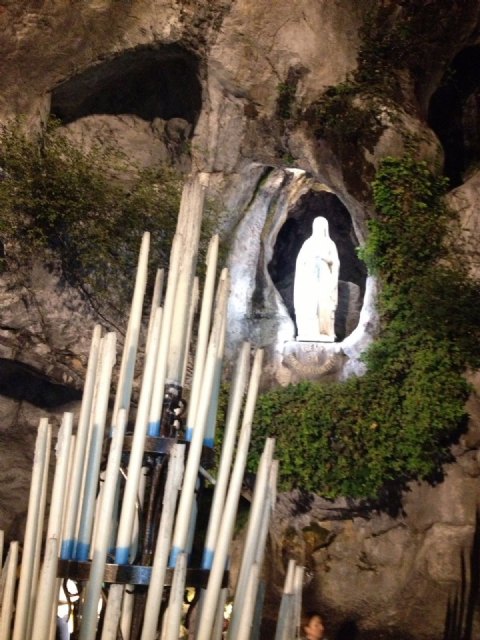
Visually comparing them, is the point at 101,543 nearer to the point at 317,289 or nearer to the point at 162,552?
the point at 162,552

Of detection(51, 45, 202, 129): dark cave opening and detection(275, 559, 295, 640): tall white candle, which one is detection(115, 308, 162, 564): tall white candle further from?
detection(51, 45, 202, 129): dark cave opening

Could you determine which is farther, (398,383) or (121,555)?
(398,383)

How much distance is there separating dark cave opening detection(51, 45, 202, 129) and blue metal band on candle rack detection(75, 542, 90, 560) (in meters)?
8.09

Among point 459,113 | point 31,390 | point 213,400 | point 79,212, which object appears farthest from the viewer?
point 459,113

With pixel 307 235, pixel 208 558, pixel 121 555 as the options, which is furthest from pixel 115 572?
pixel 307 235

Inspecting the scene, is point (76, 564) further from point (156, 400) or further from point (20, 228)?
point (20, 228)

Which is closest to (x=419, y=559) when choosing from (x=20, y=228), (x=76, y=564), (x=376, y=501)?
(x=376, y=501)

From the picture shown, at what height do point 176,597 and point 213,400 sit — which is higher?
point 213,400

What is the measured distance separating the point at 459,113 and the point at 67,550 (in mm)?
10745

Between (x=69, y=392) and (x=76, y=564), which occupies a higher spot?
(x=69, y=392)

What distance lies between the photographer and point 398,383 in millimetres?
7281

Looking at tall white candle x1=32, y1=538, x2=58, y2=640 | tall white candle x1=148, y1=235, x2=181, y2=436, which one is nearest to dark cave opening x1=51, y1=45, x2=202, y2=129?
tall white candle x1=148, y1=235, x2=181, y2=436

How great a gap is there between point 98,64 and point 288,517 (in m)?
6.24

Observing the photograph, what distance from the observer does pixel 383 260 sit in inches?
306
